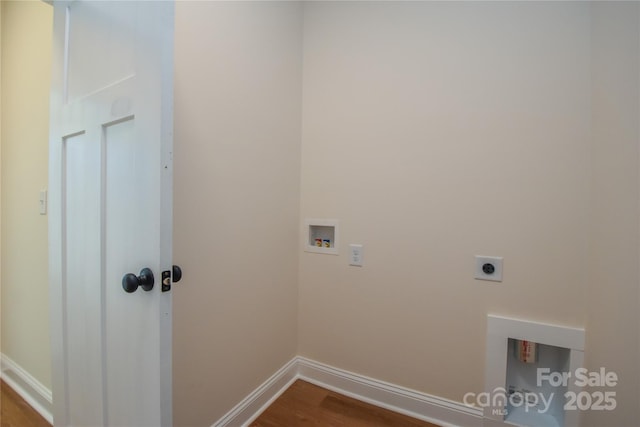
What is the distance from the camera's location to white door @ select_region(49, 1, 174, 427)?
2.32ft

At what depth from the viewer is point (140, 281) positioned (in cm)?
71

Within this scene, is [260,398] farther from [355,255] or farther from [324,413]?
[355,255]

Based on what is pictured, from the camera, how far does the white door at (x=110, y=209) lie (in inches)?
27.9

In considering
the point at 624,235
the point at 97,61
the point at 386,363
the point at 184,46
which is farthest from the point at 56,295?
the point at 624,235

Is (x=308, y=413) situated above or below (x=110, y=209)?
below

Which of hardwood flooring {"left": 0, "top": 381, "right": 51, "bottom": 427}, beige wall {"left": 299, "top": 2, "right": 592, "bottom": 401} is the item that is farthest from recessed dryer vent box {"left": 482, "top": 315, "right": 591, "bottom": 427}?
hardwood flooring {"left": 0, "top": 381, "right": 51, "bottom": 427}

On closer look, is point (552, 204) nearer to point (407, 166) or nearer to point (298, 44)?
point (407, 166)

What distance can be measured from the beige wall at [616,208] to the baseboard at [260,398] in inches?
58.1

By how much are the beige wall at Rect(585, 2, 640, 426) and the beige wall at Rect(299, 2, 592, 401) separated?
70mm

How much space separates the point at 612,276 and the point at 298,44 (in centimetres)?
198

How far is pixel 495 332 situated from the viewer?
128 centimetres

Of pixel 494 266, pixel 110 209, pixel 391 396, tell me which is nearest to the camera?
pixel 110 209

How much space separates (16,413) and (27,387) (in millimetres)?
155

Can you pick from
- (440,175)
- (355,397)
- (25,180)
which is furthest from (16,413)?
(440,175)
